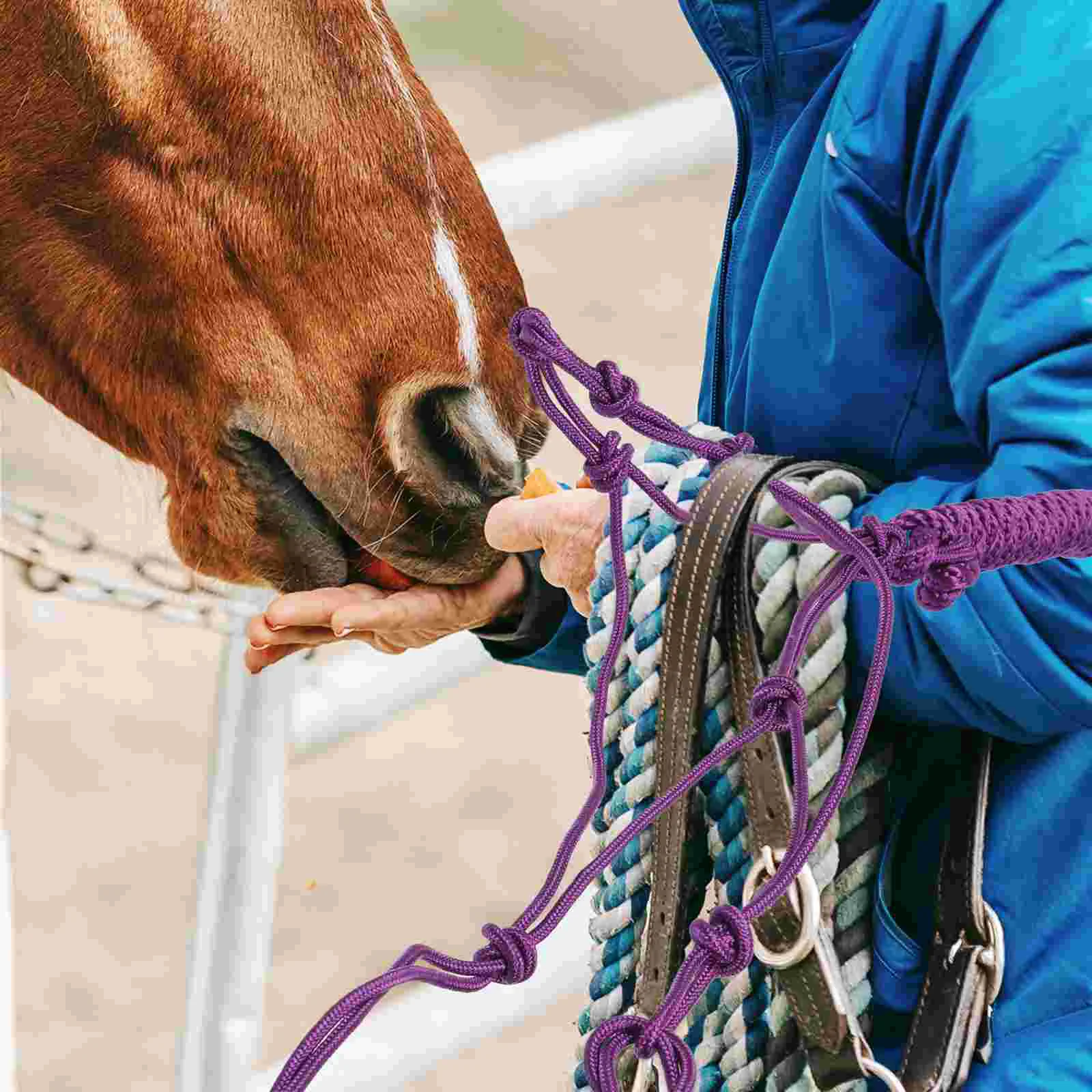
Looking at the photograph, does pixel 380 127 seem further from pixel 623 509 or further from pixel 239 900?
pixel 239 900

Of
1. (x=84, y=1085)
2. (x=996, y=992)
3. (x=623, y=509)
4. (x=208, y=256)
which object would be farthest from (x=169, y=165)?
(x=84, y=1085)

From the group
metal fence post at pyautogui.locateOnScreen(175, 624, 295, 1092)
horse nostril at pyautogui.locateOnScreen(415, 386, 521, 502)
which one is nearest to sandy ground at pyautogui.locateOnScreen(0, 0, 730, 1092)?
metal fence post at pyautogui.locateOnScreen(175, 624, 295, 1092)

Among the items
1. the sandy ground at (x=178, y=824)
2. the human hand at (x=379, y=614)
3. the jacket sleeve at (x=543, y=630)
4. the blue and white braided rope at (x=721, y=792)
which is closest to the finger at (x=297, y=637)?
the human hand at (x=379, y=614)

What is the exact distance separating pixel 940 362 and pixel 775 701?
17cm

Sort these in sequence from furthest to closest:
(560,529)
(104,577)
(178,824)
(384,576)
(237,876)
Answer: (178,824)
(237,876)
(104,577)
(384,576)
(560,529)

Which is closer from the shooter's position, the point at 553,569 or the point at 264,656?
the point at 553,569

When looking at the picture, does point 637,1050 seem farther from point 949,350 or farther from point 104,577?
point 104,577

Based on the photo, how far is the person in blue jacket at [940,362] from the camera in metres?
0.58

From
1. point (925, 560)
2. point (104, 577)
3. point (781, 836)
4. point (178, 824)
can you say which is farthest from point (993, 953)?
point (178, 824)

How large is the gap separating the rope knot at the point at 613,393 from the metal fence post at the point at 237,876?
2.06 feet

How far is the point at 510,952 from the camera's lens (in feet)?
1.88

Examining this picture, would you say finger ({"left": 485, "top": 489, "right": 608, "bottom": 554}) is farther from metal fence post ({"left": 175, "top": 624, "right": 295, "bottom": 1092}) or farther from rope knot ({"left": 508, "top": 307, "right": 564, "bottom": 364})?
metal fence post ({"left": 175, "top": 624, "right": 295, "bottom": 1092})

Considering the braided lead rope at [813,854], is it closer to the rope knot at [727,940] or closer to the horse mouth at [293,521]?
the rope knot at [727,940]

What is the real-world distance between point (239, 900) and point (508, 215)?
2.05 feet
